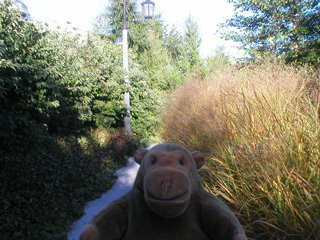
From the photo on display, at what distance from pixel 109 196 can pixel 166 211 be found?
4201 mm

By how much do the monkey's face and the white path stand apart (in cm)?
269

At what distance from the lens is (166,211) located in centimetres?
150

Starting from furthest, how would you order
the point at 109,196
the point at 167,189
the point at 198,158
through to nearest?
the point at 109,196 < the point at 198,158 < the point at 167,189

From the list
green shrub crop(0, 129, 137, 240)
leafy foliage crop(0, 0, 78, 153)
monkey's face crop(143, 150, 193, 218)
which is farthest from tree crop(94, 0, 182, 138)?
monkey's face crop(143, 150, 193, 218)

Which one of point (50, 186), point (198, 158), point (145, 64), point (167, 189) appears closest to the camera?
point (167, 189)

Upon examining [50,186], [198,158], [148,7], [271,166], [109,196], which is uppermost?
[148,7]

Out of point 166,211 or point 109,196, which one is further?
point 109,196

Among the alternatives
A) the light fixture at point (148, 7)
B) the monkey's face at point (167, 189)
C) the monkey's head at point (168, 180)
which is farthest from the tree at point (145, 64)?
the monkey's face at point (167, 189)

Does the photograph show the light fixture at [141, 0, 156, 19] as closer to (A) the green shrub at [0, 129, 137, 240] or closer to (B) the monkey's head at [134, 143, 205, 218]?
(A) the green shrub at [0, 129, 137, 240]

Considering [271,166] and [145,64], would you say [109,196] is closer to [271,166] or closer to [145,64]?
[271,166]

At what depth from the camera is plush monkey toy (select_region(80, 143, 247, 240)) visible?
1518 mm

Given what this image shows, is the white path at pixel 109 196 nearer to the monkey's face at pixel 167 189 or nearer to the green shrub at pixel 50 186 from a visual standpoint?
the green shrub at pixel 50 186

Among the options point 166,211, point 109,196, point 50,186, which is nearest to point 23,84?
point 50,186

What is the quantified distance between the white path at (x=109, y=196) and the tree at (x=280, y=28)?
6284mm
